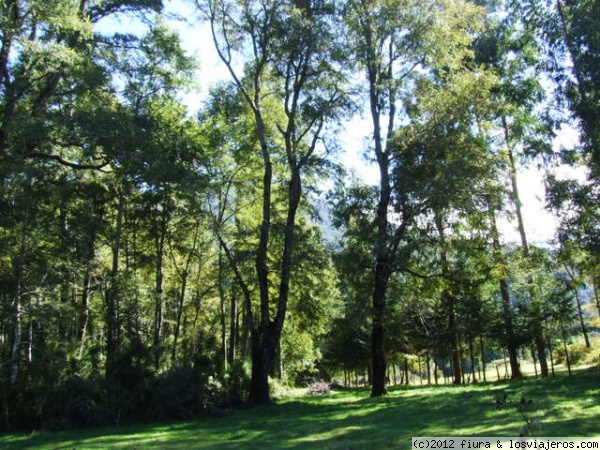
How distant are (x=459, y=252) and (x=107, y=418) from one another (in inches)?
497

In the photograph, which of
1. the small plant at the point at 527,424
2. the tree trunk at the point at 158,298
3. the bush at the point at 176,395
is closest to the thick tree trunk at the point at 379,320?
the bush at the point at 176,395

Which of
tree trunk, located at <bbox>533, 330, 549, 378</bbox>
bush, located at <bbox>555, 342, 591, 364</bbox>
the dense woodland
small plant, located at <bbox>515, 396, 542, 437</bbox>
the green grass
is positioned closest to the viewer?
small plant, located at <bbox>515, 396, 542, 437</bbox>

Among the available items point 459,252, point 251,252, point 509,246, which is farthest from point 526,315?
point 251,252

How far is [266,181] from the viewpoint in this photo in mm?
19250

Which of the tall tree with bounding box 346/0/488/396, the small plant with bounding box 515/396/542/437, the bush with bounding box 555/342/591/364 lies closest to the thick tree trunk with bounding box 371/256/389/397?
the tall tree with bounding box 346/0/488/396

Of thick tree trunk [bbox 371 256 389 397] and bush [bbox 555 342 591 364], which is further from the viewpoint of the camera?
bush [bbox 555 342 591 364]

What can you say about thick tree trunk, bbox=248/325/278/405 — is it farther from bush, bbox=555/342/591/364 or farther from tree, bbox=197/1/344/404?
bush, bbox=555/342/591/364

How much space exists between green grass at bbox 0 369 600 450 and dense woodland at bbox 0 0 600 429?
2416mm

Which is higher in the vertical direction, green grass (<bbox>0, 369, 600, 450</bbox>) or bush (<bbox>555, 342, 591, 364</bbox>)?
bush (<bbox>555, 342, 591, 364</bbox>)

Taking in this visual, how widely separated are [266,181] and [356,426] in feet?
34.6

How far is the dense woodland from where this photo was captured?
50.3 feet

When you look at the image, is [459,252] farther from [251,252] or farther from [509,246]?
[251,252]

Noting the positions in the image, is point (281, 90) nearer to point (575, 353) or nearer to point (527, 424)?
point (527, 424)

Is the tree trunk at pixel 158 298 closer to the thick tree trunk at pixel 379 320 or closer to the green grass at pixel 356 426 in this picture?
the green grass at pixel 356 426
